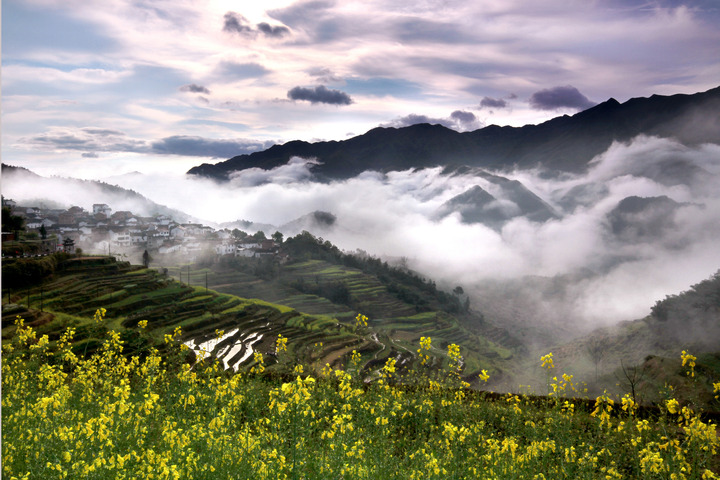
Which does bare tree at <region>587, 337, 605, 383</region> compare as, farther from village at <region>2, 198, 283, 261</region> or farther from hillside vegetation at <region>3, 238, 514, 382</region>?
village at <region>2, 198, 283, 261</region>

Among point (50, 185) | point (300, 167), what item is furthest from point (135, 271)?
point (300, 167)

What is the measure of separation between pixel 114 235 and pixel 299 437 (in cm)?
5050

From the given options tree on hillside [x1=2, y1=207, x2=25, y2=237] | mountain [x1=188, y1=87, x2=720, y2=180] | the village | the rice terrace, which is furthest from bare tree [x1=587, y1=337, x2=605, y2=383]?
tree on hillside [x1=2, y1=207, x2=25, y2=237]

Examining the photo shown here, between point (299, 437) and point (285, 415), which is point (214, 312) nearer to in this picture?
point (285, 415)

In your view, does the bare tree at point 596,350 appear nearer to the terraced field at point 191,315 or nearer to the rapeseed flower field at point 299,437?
the terraced field at point 191,315

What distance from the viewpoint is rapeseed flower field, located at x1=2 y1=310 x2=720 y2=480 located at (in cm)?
468

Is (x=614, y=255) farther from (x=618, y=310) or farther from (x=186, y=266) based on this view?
(x=186, y=266)

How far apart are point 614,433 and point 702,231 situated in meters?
128

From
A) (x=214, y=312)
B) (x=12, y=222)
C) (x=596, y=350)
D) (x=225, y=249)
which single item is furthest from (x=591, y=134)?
(x=12, y=222)

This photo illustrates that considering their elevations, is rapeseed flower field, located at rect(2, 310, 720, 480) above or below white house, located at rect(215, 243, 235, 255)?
above

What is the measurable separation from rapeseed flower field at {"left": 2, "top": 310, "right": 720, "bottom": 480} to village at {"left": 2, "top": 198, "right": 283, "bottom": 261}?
21.2 m

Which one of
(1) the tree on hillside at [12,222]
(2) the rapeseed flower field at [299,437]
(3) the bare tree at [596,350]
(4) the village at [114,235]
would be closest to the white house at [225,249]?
(4) the village at [114,235]

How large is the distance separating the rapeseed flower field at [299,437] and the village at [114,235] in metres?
21.2

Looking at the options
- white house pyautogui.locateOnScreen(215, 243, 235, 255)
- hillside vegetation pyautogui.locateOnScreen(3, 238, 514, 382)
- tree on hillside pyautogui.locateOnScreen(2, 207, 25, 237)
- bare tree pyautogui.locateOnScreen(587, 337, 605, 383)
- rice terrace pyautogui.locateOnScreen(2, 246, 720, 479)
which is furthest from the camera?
white house pyautogui.locateOnScreen(215, 243, 235, 255)
